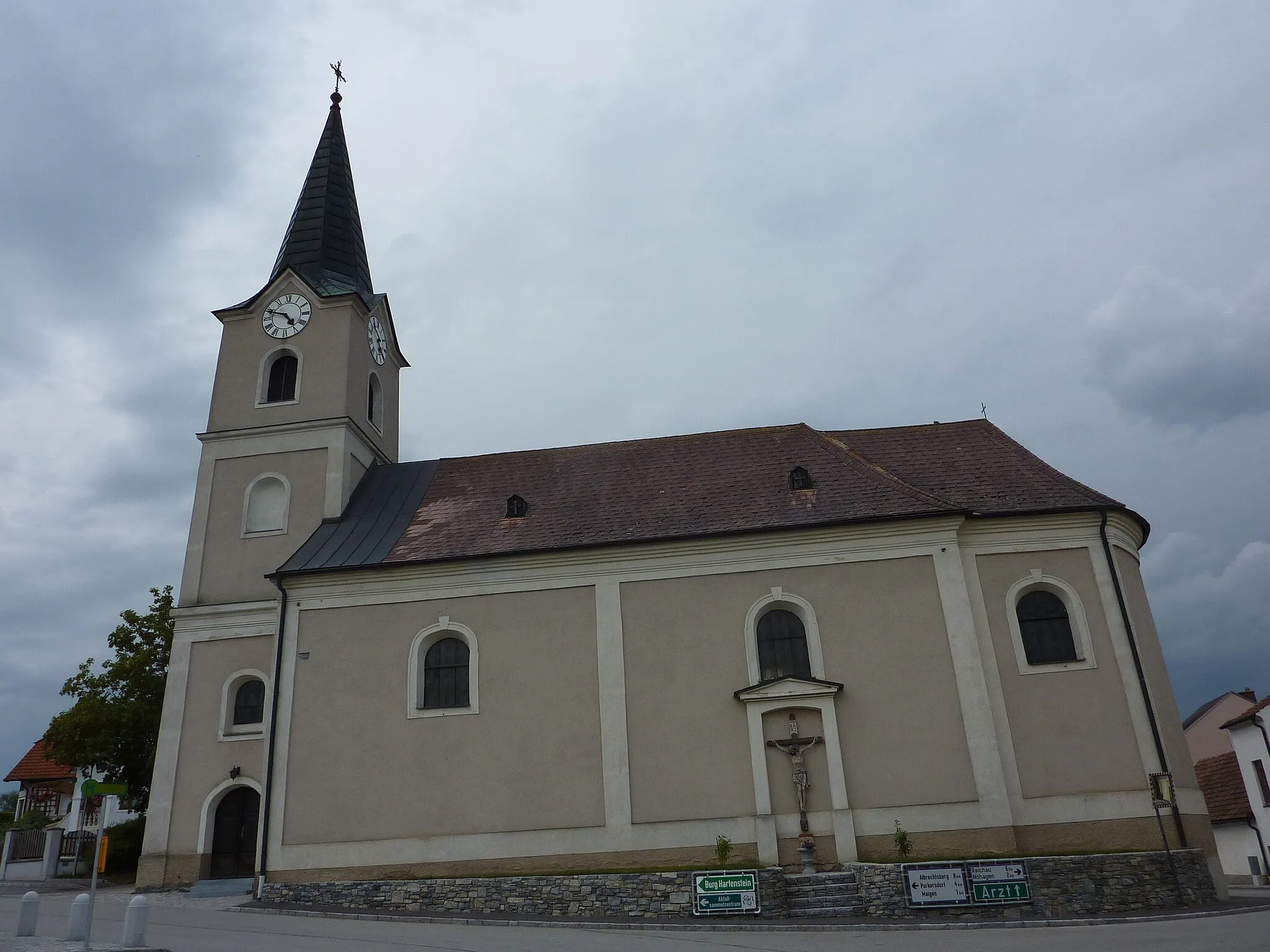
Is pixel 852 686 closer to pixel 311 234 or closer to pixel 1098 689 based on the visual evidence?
pixel 1098 689

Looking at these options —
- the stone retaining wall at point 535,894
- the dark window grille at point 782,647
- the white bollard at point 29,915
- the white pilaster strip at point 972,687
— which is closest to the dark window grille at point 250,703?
the stone retaining wall at point 535,894

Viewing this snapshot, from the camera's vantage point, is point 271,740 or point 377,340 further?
point 377,340

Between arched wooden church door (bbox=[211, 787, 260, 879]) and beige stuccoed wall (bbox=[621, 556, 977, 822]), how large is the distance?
9159mm

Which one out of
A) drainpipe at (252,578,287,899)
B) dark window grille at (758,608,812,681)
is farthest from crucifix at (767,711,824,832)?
drainpipe at (252,578,287,899)

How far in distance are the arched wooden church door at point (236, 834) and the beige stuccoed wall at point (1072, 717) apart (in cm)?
1668

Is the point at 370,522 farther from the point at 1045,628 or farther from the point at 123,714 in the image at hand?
the point at 1045,628

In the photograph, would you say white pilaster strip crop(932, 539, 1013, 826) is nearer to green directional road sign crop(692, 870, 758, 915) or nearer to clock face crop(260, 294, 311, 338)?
green directional road sign crop(692, 870, 758, 915)

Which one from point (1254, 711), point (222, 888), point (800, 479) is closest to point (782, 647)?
point (800, 479)

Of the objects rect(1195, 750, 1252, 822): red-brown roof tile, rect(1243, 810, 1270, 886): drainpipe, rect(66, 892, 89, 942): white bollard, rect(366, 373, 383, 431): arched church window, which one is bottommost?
rect(1243, 810, 1270, 886): drainpipe

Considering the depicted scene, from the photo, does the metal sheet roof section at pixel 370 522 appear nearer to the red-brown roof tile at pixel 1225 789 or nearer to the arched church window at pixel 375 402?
the arched church window at pixel 375 402

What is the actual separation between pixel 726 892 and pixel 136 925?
364 inches

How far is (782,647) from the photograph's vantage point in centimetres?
2033

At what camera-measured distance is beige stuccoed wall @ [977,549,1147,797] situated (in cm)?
1873

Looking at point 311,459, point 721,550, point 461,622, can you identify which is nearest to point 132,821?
point 311,459
